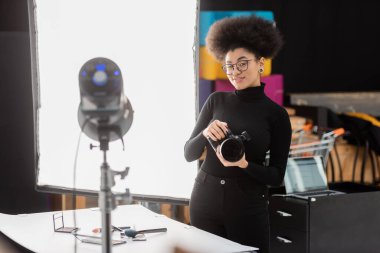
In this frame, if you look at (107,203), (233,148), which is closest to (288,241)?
(233,148)

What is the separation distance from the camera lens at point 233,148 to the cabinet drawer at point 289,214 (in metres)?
1.16

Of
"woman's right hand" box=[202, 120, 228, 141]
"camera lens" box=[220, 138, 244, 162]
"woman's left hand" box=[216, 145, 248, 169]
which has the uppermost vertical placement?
"woman's right hand" box=[202, 120, 228, 141]

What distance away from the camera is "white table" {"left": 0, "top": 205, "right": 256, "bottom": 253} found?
210 cm

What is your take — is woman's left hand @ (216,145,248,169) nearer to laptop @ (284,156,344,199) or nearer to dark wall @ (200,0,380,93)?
laptop @ (284,156,344,199)

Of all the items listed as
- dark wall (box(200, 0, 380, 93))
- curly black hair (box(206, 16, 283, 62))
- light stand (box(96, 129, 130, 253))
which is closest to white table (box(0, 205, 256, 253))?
light stand (box(96, 129, 130, 253))

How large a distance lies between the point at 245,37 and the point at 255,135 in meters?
0.37

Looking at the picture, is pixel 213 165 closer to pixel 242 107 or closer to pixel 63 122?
pixel 242 107

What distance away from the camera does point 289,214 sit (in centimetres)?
343

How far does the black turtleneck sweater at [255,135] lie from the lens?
95.7 inches

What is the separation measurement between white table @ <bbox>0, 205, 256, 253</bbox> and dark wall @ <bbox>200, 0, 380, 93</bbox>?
3.20m

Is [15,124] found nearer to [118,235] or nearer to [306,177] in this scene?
[118,235]

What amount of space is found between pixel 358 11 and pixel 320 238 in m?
3.29

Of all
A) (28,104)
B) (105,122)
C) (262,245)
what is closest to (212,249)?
(262,245)

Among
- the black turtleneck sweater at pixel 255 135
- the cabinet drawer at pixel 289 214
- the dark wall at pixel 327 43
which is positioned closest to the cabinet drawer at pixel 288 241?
the cabinet drawer at pixel 289 214
